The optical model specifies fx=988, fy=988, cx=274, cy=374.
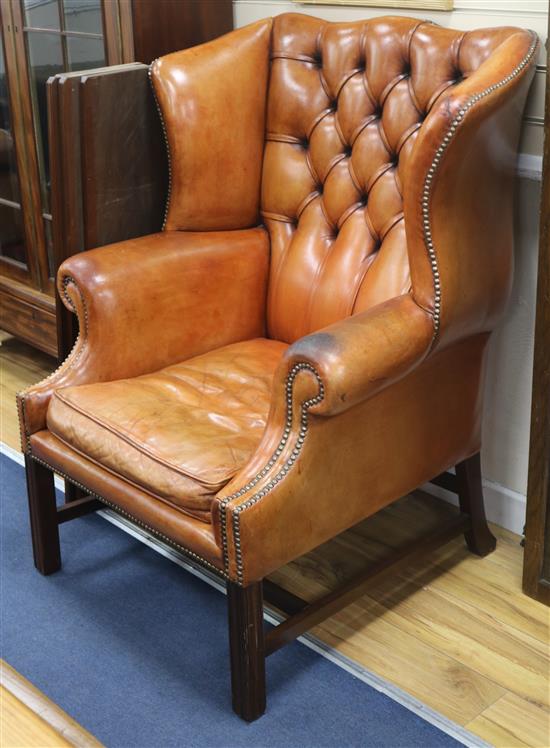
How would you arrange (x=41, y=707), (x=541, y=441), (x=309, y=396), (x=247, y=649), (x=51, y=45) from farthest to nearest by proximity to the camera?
(x=51, y=45), (x=541, y=441), (x=247, y=649), (x=309, y=396), (x=41, y=707)

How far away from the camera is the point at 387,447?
1867 millimetres

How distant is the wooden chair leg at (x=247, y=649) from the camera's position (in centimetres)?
173

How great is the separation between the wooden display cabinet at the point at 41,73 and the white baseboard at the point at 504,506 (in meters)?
1.16

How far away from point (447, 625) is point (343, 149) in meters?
1.05

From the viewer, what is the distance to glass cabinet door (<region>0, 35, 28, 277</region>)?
2928mm

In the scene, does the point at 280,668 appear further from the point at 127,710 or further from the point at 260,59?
the point at 260,59

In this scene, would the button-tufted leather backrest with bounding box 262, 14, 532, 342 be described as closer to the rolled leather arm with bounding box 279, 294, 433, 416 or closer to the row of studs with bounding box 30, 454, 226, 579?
the rolled leather arm with bounding box 279, 294, 433, 416

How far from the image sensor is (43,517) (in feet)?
7.20

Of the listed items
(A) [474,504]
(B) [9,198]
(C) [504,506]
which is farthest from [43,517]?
(B) [9,198]

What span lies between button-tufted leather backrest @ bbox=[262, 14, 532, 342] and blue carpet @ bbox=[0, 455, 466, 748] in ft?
2.18

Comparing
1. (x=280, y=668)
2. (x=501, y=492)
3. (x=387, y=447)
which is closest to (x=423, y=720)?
(x=280, y=668)

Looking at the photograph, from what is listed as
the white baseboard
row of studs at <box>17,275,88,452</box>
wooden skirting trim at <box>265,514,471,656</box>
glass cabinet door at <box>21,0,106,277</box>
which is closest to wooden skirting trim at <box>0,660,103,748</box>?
wooden skirting trim at <box>265,514,471,656</box>

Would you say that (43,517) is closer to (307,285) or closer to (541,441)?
(307,285)

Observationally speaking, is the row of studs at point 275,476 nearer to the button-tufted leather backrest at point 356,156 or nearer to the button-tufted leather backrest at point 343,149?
the button-tufted leather backrest at point 356,156
